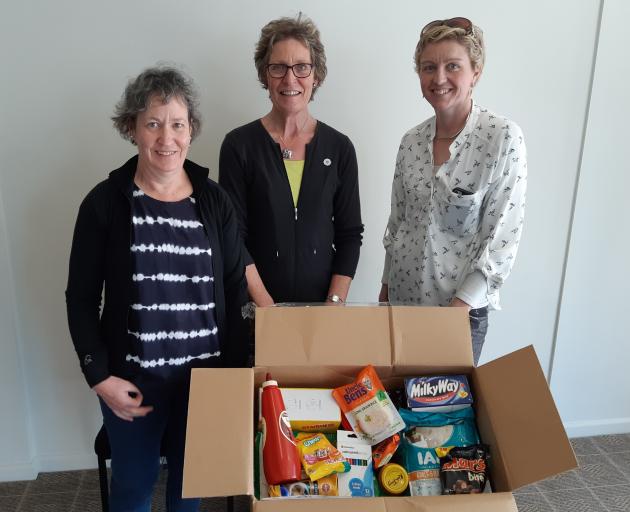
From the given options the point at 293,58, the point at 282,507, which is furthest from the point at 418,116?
the point at 282,507

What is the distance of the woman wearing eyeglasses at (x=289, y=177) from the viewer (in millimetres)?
1429

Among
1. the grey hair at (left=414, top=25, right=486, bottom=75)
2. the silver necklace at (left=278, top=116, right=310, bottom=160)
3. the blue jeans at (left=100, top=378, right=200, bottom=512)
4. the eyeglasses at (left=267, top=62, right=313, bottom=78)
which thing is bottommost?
the blue jeans at (left=100, top=378, right=200, bottom=512)

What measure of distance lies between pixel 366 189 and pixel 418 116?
324mm

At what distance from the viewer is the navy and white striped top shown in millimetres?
1120

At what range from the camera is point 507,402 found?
0.98 metres

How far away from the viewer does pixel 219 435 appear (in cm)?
89

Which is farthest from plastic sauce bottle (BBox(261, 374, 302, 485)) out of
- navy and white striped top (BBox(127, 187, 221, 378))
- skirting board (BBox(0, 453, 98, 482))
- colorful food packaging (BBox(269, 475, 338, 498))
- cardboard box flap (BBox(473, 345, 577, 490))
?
skirting board (BBox(0, 453, 98, 482))

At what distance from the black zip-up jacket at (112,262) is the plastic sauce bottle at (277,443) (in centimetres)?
29

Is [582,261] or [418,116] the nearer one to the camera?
[418,116]

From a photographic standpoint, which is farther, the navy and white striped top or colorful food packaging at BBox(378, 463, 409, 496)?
the navy and white striped top

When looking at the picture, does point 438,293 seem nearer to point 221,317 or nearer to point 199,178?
point 221,317

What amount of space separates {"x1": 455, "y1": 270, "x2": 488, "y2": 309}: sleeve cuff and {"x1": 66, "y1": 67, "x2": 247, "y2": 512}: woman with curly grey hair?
602 millimetres

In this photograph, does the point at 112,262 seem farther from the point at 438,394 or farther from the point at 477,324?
the point at 477,324

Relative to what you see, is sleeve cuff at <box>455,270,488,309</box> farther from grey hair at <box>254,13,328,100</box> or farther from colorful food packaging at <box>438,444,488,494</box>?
grey hair at <box>254,13,328,100</box>
